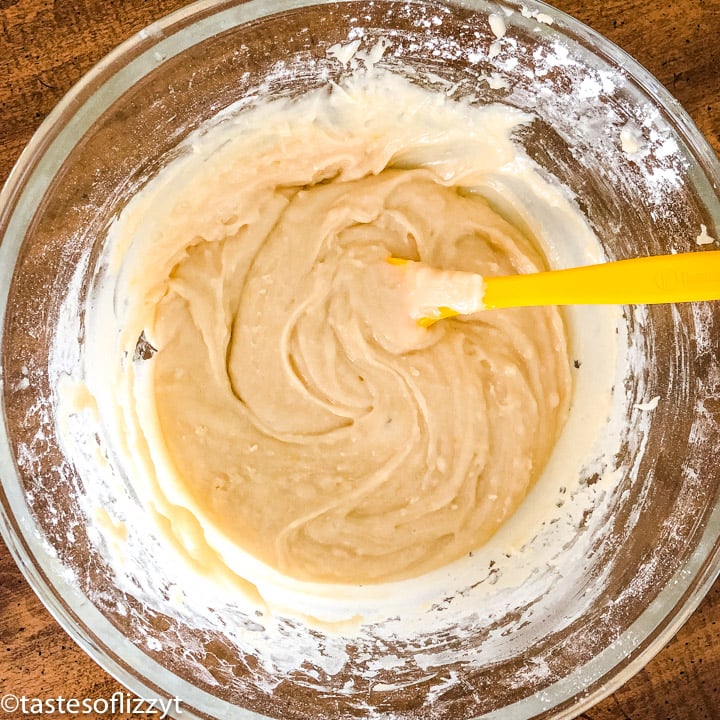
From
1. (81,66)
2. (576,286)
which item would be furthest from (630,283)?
(81,66)

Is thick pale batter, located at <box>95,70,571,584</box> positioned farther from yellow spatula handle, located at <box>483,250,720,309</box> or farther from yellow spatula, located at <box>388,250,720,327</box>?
yellow spatula handle, located at <box>483,250,720,309</box>

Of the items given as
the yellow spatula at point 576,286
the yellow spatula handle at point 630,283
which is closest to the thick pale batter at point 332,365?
the yellow spatula at point 576,286

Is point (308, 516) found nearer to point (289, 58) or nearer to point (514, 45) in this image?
point (289, 58)

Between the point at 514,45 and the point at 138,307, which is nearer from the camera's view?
the point at 514,45

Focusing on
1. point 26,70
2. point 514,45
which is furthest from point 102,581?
point 514,45

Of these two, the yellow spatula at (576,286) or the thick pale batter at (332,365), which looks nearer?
the yellow spatula at (576,286)

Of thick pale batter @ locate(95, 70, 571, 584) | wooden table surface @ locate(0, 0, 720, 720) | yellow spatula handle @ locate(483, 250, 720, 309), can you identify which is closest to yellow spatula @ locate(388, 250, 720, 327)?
yellow spatula handle @ locate(483, 250, 720, 309)

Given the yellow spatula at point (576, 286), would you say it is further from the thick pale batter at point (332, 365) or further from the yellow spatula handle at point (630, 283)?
the thick pale batter at point (332, 365)
